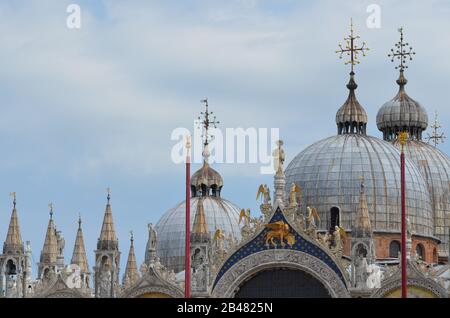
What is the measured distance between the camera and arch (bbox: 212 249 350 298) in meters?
57.8

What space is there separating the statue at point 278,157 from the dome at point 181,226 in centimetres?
1863

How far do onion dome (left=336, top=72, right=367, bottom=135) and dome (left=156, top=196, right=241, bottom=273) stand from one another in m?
8.65

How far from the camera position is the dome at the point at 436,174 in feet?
260

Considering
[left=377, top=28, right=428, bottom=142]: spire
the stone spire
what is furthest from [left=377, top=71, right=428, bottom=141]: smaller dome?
the stone spire

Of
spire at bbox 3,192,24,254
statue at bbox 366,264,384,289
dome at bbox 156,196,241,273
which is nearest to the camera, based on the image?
statue at bbox 366,264,384,289

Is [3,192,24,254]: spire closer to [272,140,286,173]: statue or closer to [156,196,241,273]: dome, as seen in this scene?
[272,140,286,173]: statue

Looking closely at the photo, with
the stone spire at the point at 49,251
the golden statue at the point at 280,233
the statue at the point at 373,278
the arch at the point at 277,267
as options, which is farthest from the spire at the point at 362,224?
the stone spire at the point at 49,251

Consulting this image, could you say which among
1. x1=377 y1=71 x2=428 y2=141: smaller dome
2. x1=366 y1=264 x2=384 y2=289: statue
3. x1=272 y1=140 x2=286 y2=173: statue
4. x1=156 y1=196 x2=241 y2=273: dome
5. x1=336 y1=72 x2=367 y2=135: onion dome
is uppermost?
x1=377 y1=71 x2=428 y2=141: smaller dome

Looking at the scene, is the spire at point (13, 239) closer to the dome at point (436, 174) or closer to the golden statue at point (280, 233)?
the golden statue at point (280, 233)

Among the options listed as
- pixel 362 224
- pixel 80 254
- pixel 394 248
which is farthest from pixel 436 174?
pixel 362 224

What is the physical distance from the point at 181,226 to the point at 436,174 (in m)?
13.5

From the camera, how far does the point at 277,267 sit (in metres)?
58.6
